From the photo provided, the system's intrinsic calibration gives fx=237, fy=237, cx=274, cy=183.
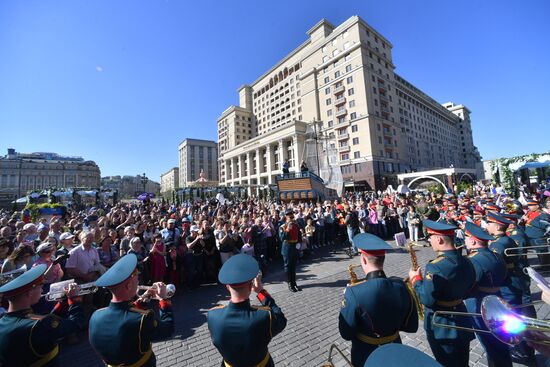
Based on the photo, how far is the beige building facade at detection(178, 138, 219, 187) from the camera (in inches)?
4737

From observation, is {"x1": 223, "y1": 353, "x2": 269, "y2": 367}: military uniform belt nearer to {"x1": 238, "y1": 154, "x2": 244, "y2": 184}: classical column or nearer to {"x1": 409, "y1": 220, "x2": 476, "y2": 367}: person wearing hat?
{"x1": 409, "y1": 220, "x2": 476, "y2": 367}: person wearing hat

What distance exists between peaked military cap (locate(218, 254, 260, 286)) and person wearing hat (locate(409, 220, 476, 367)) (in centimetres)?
210

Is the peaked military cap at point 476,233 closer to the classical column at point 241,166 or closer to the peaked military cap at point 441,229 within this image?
the peaked military cap at point 441,229

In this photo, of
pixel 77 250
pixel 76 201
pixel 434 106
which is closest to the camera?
pixel 77 250

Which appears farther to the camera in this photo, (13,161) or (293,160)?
(13,161)

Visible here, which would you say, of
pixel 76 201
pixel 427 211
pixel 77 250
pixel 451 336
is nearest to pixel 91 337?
pixel 451 336

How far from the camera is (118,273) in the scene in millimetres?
2320

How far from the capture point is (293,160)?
5916cm

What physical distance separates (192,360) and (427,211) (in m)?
11.5

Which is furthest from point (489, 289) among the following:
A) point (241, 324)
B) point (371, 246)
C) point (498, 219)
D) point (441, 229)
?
point (241, 324)

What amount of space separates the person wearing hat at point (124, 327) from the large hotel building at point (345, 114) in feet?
99.8

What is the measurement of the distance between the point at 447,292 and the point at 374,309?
47.8 inches

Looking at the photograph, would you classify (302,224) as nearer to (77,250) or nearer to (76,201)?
(77,250)

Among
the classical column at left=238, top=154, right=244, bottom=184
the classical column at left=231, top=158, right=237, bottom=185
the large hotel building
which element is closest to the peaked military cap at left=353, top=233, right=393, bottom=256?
the large hotel building
